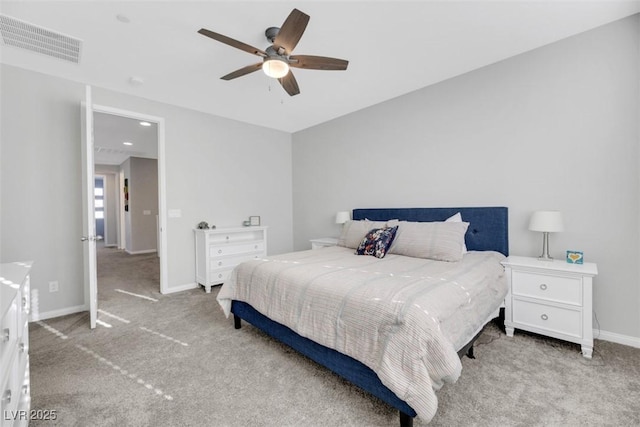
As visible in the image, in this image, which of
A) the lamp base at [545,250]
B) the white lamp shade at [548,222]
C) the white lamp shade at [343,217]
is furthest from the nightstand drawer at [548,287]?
the white lamp shade at [343,217]

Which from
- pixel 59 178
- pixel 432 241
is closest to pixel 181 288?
pixel 59 178

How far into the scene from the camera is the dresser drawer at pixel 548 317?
2.15 metres

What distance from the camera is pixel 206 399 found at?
1.70m

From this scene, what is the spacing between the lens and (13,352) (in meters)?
1.16

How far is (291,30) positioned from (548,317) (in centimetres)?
303

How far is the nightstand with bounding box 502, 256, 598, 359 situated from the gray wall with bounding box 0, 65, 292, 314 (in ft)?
13.2

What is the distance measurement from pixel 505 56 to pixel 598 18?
67cm

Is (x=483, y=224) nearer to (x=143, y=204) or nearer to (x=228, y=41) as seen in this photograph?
(x=228, y=41)

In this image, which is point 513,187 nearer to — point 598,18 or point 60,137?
point 598,18

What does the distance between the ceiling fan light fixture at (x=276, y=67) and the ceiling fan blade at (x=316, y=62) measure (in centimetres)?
7

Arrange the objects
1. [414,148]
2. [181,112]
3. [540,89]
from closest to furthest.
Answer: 1. [540,89]
2. [414,148]
3. [181,112]

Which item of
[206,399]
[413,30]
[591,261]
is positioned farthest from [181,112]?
[591,261]

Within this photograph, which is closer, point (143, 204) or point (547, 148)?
point (547, 148)

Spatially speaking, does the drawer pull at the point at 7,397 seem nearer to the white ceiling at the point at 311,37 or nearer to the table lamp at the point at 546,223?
the white ceiling at the point at 311,37
